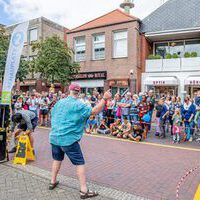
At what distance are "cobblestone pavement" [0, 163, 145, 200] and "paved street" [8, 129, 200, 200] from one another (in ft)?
0.96

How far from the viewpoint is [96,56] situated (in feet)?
66.3

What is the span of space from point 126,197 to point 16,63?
Result: 416cm

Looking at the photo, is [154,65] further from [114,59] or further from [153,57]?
[114,59]

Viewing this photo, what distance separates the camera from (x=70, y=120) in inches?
148

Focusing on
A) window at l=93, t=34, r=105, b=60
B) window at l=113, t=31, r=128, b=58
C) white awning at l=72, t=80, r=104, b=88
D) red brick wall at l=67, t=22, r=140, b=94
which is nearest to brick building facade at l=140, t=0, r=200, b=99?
red brick wall at l=67, t=22, r=140, b=94

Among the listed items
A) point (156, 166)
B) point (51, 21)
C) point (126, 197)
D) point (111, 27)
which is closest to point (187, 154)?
point (156, 166)

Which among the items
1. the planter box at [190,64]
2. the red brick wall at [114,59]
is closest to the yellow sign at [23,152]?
the red brick wall at [114,59]

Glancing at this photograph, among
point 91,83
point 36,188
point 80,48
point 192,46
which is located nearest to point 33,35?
point 80,48

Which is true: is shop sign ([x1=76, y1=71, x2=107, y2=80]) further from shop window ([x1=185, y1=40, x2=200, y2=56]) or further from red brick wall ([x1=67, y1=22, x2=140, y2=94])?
shop window ([x1=185, y1=40, x2=200, y2=56])

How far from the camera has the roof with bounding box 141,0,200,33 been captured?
1728 centimetres

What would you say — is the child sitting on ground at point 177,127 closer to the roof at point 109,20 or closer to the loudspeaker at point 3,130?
the loudspeaker at point 3,130

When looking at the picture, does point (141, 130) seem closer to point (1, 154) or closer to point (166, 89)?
point (1, 154)

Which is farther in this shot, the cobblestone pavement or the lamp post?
the lamp post

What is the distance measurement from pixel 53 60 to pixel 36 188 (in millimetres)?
12771
